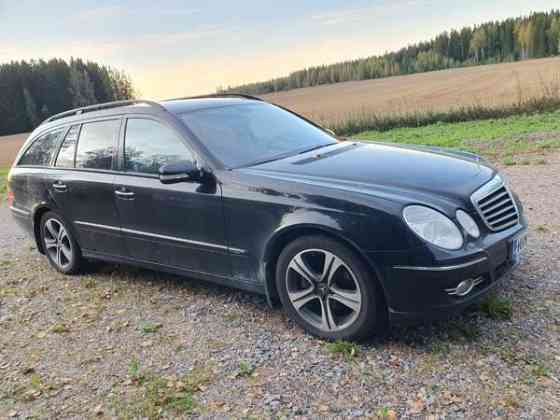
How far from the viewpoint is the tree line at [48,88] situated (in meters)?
74.5

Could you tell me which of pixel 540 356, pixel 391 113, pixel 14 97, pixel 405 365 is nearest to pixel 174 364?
pixel 405 365

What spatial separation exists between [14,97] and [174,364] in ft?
268

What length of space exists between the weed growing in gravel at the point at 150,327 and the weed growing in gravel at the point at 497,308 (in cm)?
250

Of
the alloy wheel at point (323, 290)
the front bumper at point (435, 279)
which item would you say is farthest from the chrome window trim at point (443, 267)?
the alloy wheel at point (323, 290)

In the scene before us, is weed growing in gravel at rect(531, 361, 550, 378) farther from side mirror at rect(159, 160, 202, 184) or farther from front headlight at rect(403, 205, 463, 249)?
side mirror at rect(159, 160, 202, 184)

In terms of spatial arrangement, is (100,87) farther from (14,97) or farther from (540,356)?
(540,356)

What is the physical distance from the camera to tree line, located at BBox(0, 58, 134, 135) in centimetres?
7450

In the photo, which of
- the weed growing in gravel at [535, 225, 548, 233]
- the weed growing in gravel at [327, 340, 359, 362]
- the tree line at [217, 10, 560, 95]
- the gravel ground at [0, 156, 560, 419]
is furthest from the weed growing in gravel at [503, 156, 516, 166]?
the tree line at [217, 10, 560, 95]

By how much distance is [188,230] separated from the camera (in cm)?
436

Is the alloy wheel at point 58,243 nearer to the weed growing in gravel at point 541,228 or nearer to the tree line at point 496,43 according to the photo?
the weed growing in gravel at point 541,228

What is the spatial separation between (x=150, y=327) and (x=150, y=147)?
4.99ft

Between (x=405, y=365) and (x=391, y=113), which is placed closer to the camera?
(x=405, y=365)

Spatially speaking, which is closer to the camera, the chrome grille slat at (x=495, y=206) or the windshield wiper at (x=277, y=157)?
the chrome grille slat at (x=495, y=206)

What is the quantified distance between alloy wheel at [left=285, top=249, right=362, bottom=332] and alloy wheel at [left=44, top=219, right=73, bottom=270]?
2.98 metres
